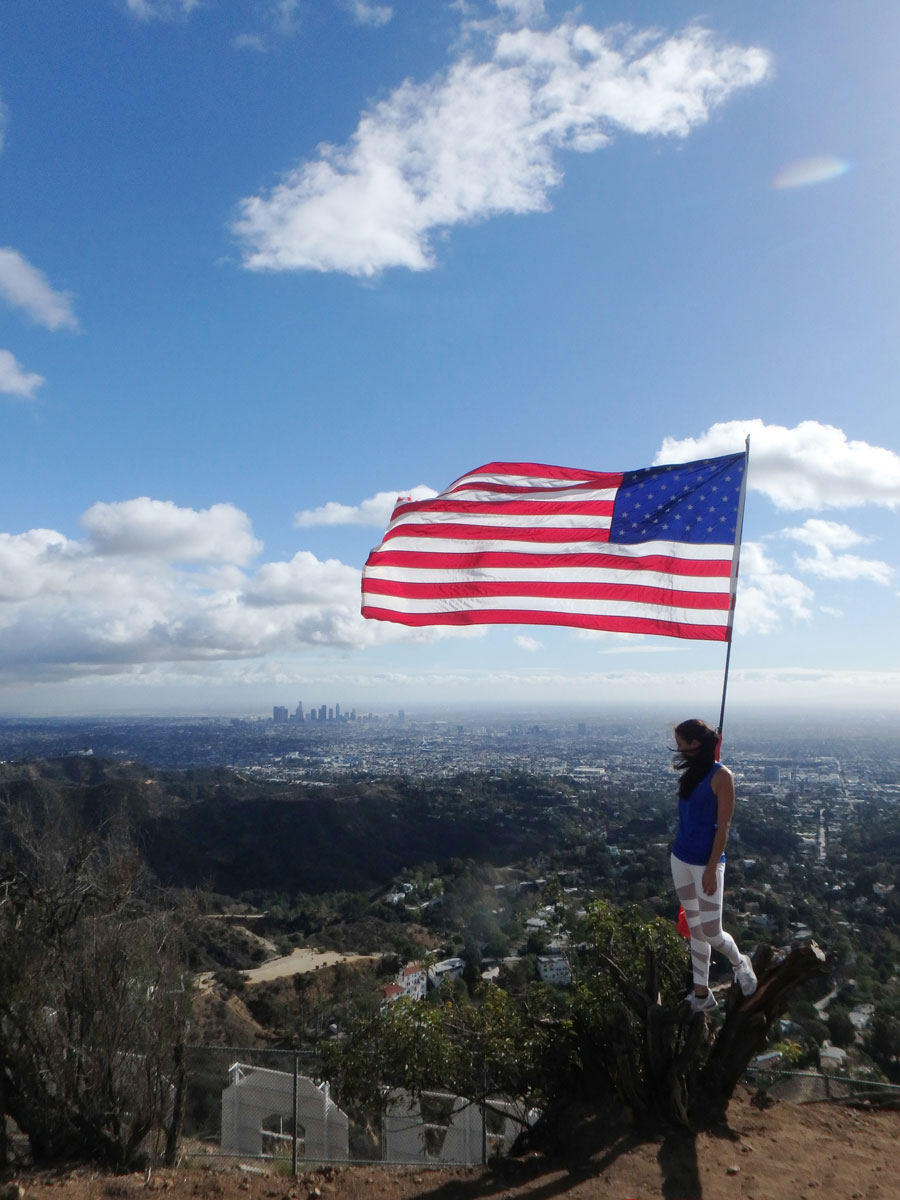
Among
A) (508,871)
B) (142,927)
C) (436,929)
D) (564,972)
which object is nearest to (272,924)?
(436,929)

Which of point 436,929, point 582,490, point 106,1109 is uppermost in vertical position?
point 582,490

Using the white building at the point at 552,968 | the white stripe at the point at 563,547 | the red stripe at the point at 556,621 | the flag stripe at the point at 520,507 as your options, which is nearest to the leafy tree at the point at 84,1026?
the red stripe at the point at 556,621

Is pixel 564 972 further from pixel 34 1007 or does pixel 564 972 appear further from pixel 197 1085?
pixel 34 1007

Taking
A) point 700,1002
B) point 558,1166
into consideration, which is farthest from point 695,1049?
point 558,1166

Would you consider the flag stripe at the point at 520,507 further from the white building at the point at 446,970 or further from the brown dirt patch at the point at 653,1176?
the white building at the point at 446,970

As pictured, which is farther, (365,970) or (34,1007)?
(365,970)

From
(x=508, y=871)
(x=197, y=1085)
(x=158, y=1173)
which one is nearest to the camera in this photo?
(x=158, y=1173)
